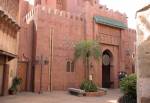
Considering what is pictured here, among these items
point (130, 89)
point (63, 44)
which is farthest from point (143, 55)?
point (63, 44)

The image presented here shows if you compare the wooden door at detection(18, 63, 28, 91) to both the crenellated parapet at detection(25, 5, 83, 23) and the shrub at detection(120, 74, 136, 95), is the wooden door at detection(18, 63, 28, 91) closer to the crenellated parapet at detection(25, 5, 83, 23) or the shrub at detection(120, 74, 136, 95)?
the crenellated parapet at detection(25, 5, 83, 23)

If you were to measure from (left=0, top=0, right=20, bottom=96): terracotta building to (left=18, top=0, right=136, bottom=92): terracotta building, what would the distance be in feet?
5.75

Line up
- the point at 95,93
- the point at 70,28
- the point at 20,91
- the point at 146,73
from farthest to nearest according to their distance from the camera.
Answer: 1. the point at 70,28
2. the point at 20,91
3. the point at 95,93
4. the point at 146,73

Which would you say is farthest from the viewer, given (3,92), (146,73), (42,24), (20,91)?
(42,24)

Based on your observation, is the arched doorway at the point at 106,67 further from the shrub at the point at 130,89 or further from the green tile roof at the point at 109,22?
the shrub at the point at 130,89

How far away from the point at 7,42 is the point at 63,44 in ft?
21.3

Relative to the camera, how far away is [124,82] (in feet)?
29.0

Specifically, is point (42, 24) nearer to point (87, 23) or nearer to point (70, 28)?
point (70, 28)

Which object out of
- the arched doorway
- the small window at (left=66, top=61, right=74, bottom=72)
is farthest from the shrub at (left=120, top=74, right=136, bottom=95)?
the arched doorway

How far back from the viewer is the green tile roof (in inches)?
889

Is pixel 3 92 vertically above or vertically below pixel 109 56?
below

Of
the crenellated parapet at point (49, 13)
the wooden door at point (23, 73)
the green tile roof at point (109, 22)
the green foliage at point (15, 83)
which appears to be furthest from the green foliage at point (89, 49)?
the green foliage at point (15, 83)

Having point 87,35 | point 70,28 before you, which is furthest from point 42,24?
point 87,35

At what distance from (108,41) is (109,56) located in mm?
1828
